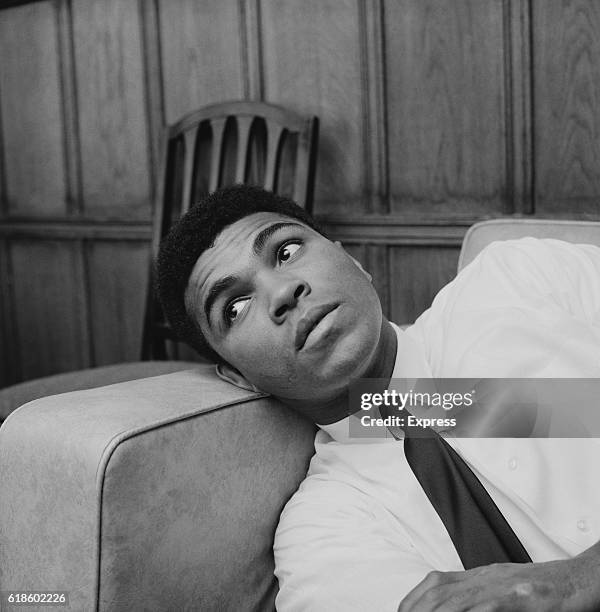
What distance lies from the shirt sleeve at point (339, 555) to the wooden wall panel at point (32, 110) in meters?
2.07

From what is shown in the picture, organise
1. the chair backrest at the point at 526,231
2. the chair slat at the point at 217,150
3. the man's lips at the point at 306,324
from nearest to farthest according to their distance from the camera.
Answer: the man's lips at the point at 306,324 < the chair backrest at the point at 526,231 < the chair slat at the point at 217,150

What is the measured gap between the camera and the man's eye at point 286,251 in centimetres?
130

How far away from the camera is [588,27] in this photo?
187 cm

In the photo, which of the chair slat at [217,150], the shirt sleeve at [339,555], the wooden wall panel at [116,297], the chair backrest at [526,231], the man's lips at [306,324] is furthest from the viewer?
the wooden wall panel at [116,297]

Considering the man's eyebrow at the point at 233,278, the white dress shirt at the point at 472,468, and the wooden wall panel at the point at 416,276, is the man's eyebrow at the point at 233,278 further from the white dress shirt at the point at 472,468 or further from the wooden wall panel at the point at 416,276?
the wooden wall panel at the point at 416,276

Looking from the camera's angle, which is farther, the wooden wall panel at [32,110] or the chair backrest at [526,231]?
the wooden wall panel at [32,110]

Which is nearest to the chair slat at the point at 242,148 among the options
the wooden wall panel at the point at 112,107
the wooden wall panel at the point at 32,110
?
the wooden wall panel at the point at 112,107

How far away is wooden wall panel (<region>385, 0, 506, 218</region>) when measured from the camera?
2.02 meters

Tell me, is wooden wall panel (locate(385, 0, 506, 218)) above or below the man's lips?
above

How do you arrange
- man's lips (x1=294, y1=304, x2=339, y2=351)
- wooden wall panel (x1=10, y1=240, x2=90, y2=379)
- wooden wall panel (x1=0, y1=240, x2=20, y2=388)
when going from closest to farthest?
1. man's lips (x1=294, y1=304, x2=339, y2=351)
2. wooden wall panel (x1=10, y1=240, x2=90, y2=379)
3. wooden wall panel (x1=0, y1=240, x2=20, y2=388)

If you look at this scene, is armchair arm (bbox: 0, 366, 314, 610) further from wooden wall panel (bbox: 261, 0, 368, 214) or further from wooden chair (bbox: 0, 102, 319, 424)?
wooden wall panel (bbox: 261, 0, 368, 214)

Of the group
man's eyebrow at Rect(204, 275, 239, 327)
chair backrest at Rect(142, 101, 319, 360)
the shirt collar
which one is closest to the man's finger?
the shirt collar

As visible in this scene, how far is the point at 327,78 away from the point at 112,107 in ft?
2.84

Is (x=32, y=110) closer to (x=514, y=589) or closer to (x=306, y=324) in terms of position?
(x=306, y=324)
